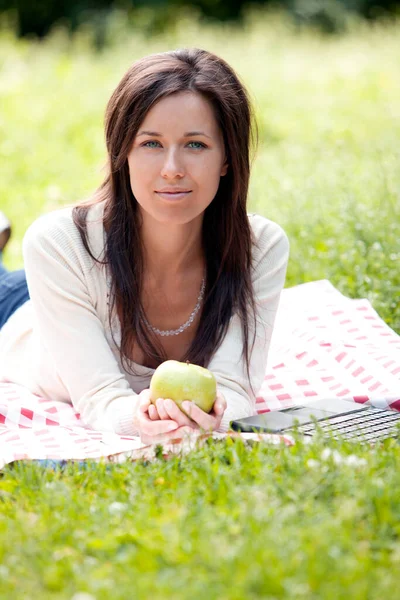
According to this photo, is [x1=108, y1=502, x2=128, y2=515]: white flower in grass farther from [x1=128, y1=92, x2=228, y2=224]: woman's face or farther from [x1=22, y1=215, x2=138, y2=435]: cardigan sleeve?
[x1=128, y1=92, x2=228, y2=224]: woman's face

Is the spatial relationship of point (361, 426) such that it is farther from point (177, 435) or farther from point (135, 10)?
point (135, 10)

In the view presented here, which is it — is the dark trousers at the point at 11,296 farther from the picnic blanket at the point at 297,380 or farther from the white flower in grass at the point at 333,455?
the white flower in grass at the point at 333,455

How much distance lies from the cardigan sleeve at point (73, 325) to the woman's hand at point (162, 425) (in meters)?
0.27

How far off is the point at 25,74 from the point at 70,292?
9596mm

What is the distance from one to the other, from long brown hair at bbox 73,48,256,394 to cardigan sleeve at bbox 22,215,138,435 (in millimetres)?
102

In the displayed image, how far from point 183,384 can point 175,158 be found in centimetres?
83

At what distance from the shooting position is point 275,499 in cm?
242

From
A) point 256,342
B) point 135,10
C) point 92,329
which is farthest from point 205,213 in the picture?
point 135,10

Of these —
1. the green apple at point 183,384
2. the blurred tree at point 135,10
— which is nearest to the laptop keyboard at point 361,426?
the green apple at point 183,384

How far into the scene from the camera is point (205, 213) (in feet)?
12.4

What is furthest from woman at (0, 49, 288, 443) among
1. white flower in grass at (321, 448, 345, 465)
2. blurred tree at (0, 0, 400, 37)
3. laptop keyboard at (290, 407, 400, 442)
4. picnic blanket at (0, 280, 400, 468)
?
blurred tree at (0, 0, 400, 37)

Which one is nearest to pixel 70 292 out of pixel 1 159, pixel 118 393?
pixel 118 393

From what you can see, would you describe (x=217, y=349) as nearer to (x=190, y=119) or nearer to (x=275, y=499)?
(x=190, y=119)

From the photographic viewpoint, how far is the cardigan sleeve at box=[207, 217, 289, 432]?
11.2 feet
